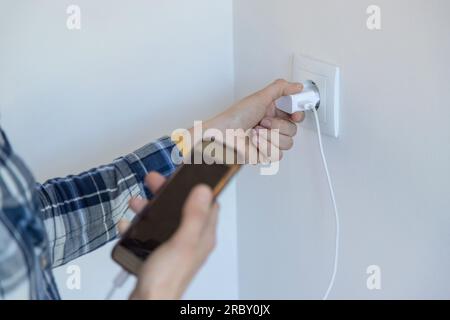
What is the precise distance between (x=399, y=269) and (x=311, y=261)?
0.57 ft

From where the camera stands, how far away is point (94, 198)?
841 mm

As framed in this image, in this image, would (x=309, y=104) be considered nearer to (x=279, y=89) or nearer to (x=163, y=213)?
(x=279, y=89)

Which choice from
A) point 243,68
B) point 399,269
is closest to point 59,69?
point 243,68

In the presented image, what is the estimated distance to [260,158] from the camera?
891 mm

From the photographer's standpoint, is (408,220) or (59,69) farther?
(59,69)

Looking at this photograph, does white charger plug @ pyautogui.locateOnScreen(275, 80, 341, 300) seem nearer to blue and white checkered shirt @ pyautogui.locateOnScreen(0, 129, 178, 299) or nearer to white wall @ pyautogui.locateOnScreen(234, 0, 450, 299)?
white wall @ pyautogui.locateOnScreen(234, 0, 450, 299)

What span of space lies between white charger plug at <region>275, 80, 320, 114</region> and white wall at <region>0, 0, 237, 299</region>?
20cm

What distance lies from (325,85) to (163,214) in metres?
0.31

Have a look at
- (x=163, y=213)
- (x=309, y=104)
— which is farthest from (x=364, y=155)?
(x=163, y=213)

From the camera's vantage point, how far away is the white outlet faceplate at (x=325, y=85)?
0.81 m

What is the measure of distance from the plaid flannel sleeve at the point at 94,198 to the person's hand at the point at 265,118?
0.08m

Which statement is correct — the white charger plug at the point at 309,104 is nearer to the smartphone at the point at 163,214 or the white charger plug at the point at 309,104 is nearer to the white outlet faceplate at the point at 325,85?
the white outlet faceplate at the point at 325,85

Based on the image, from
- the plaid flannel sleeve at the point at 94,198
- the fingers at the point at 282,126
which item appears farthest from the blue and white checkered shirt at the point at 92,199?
the fingers at the point at 282,126
